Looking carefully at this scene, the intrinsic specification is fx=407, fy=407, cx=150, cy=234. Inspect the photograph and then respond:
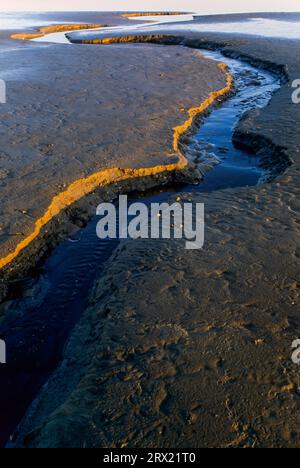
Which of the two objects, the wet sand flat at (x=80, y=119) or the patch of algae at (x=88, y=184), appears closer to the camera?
the patch of algae at (x=88, y=184)

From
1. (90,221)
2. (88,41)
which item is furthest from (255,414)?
(88,41)

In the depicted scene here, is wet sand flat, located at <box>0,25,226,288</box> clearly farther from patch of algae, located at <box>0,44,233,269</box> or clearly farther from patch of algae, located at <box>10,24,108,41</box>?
patch of algae, located at <box>10,24,108,41</box>

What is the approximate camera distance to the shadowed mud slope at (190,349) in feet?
11.5

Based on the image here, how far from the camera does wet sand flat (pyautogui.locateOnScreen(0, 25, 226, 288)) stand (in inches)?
299

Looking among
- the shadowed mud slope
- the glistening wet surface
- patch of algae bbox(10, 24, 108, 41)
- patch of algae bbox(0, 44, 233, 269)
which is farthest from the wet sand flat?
patch of algae bbox(10, 24, 108, 41)

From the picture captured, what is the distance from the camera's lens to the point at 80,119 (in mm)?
11180

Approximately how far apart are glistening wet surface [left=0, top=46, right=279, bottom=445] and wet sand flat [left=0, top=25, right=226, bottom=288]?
62 cm

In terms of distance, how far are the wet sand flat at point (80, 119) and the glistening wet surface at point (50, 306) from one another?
62 centimetres

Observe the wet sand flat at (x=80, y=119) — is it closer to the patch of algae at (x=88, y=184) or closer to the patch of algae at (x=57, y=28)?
the patch of algae at (x=88, y=184)

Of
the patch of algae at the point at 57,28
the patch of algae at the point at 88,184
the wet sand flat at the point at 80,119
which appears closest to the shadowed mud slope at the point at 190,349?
the patch of algae at the point at 88,184

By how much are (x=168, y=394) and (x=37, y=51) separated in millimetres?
22953

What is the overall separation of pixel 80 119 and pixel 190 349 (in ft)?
28.0

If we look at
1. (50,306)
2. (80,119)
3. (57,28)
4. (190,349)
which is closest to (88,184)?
(50,306)

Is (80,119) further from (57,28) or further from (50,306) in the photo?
(57,28)
